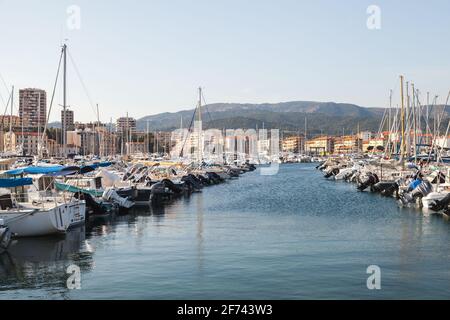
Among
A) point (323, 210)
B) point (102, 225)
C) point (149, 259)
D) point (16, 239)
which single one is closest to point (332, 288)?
point (149, 259)

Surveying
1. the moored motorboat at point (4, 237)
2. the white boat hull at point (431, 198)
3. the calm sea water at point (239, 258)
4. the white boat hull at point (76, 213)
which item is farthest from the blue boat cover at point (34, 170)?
the white boat hull at point (431, 198)

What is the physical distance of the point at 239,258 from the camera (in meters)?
22.3

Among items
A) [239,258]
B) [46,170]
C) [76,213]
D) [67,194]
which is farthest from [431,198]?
[46,170]

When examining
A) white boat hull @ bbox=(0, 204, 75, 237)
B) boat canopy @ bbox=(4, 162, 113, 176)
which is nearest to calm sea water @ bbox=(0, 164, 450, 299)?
white boat hull @ bbox=(0, 204, 75, 237)

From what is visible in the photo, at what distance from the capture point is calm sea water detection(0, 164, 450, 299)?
1745 cm

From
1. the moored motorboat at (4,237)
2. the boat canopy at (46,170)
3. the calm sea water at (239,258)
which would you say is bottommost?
the calm sea water at (239,258)

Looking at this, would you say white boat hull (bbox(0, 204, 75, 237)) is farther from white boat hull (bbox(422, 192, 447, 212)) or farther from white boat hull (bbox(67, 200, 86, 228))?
white boat hull (bbox(422, 192, 447, 212))

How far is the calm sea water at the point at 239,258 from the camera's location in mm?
17453

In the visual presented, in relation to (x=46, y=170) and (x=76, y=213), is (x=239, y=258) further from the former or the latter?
(x=46, y=170)

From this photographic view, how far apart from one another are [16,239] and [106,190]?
13282 millimetres

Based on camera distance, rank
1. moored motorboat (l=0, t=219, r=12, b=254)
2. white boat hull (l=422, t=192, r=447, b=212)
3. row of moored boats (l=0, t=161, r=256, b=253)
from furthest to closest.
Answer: white boat hull (l=422, t=192, r=447, b=212) < row of moored boats (l=0, t=161, r=256, b=253) < moored motorboat (l=0, t=219, r=12, b=254)

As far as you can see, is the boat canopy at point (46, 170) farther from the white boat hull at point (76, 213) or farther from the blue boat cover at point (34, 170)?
the white boat hull at point (76, 213)

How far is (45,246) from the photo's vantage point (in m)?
24.8

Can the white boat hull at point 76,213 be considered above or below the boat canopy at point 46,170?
below
